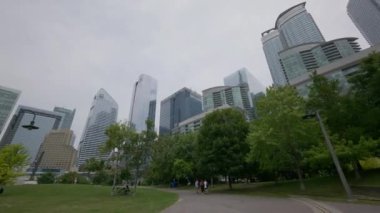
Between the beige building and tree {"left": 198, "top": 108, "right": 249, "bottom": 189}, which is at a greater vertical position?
the beige building

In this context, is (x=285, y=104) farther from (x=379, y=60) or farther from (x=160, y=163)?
(x=160, y=163)

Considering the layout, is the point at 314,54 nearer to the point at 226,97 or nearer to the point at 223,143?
the point at 226,97

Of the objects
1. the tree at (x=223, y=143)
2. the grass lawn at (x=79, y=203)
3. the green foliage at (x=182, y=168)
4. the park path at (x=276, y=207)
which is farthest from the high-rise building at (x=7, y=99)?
the green foliage at (x=182, y=168)

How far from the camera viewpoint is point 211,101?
529 feet

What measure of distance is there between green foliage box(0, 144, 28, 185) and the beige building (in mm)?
87154

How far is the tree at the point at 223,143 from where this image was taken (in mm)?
28297

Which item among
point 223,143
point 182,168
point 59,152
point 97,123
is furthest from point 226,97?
point 223,143

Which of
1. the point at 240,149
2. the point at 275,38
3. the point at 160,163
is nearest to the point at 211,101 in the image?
the point at 275,38

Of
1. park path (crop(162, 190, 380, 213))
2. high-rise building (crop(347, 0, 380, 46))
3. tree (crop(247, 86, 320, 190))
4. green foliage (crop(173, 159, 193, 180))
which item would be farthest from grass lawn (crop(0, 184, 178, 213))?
high-rise building (crop(347, 0, 380, 46))

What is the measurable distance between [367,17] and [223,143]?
6945 inches

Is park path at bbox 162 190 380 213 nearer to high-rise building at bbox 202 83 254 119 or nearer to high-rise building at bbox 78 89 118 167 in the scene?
high-rise building at bbox 78 89 118 167

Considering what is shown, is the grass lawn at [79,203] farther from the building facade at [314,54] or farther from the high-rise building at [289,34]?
the high-rise building at [289,34]

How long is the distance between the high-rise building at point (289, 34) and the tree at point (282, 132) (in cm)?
13398

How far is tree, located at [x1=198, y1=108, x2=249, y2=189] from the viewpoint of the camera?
28297 millimetres
